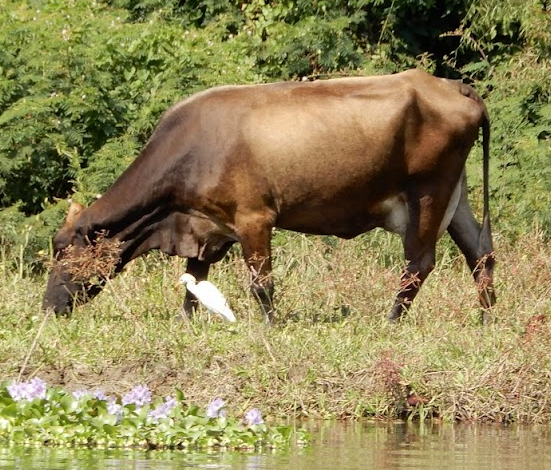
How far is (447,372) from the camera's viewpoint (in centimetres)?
908

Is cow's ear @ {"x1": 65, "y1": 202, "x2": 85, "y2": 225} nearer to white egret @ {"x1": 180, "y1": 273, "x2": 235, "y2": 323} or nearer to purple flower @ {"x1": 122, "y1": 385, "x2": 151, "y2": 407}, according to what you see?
white egret @ {"x1": 180, "y1": 273, "x2": 235, "y2": 323}

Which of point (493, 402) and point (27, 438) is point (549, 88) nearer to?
point (493, 402)

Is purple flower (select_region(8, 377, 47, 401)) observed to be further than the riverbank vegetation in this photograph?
No

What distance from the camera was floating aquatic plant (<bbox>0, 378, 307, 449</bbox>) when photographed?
7.63m

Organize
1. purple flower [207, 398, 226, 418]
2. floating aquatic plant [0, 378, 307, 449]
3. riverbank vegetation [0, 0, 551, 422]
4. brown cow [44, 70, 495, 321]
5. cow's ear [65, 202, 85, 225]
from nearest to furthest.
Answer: floating aquatic plant [0, 378, 307, 449] < purple flower [207, 398, 226, 418] < riverbank vegetation [0, 0, 551, 422] < brown cow [44, 70, 495, 321] < cow's ear [65, 202, 85, 225]

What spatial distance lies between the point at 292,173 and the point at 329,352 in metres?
1.97

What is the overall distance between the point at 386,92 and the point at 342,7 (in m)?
6.29

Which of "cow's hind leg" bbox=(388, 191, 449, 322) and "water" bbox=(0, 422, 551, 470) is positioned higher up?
"cow's hind leg" bbox=(388, 191, 449, 322)

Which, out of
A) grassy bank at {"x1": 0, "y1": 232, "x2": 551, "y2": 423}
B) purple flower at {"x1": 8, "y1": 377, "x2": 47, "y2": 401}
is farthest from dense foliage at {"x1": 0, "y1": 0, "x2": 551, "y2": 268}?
purple flower at {"x1": 8, "y1": 377, "x2": 47, "y2": 401}

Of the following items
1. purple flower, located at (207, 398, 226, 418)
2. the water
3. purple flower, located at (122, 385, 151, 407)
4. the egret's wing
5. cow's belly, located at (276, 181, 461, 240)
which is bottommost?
the water

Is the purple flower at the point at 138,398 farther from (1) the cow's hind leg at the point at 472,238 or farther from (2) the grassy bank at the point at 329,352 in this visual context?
(1) the cow's hind leg at the point at 472,238

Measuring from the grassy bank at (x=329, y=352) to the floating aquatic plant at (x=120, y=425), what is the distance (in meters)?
1.14

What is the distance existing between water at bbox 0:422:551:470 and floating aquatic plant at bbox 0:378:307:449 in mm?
106

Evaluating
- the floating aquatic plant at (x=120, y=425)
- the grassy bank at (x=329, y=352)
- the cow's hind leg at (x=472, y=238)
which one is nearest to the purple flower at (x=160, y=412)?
the floating aquatic plant at (x=120, y=425)
